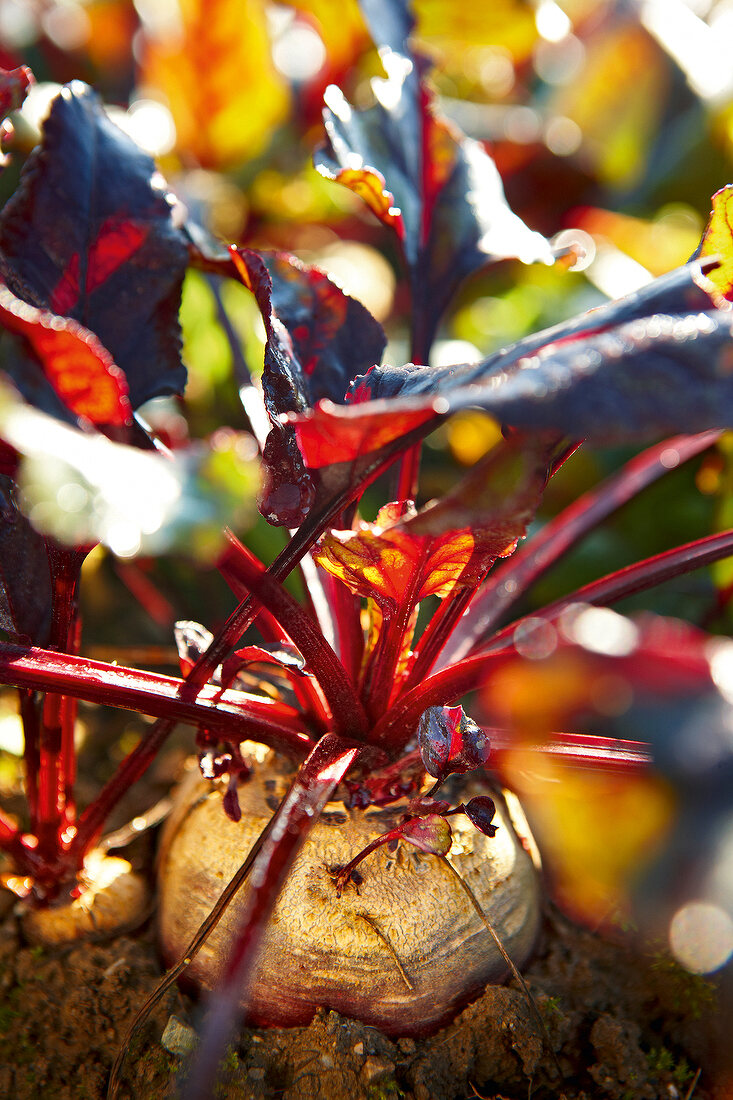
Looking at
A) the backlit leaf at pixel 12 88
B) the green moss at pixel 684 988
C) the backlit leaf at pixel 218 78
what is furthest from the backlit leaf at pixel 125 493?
the backlit leaf at pixel 218 78

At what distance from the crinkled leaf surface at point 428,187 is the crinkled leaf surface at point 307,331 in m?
0.13

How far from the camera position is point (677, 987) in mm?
830

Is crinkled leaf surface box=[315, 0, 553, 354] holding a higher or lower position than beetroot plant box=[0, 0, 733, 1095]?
higher

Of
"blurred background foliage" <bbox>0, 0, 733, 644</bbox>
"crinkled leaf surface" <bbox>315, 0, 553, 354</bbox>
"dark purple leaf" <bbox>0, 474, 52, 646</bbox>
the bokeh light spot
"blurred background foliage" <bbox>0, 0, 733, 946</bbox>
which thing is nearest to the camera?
the bokeh light spot

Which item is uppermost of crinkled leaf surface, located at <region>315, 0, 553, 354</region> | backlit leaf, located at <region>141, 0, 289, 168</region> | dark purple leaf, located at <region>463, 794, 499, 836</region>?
backlit leaf, located at <region>141, 0, 289, 168</region>

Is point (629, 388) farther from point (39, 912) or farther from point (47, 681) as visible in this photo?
point (39, 912)

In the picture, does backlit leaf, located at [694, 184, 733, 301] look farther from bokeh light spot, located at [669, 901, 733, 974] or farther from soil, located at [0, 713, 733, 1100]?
soil, located at [0, 713, 733, 1100]

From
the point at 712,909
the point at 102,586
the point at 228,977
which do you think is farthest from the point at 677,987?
the point at 102,586

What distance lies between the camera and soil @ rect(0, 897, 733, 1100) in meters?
0.72

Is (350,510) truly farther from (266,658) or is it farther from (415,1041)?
(415,1041)

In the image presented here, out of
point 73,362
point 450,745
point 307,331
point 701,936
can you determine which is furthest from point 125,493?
point 701,936

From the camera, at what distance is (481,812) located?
69 centimetres

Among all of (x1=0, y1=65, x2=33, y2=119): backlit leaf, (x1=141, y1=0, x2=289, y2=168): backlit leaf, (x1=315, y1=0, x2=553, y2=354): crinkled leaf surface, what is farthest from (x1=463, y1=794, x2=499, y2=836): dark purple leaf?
(x1=141, y1=0, x2=289, y2=168): backlit leaf

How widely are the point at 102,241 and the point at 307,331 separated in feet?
0.77
